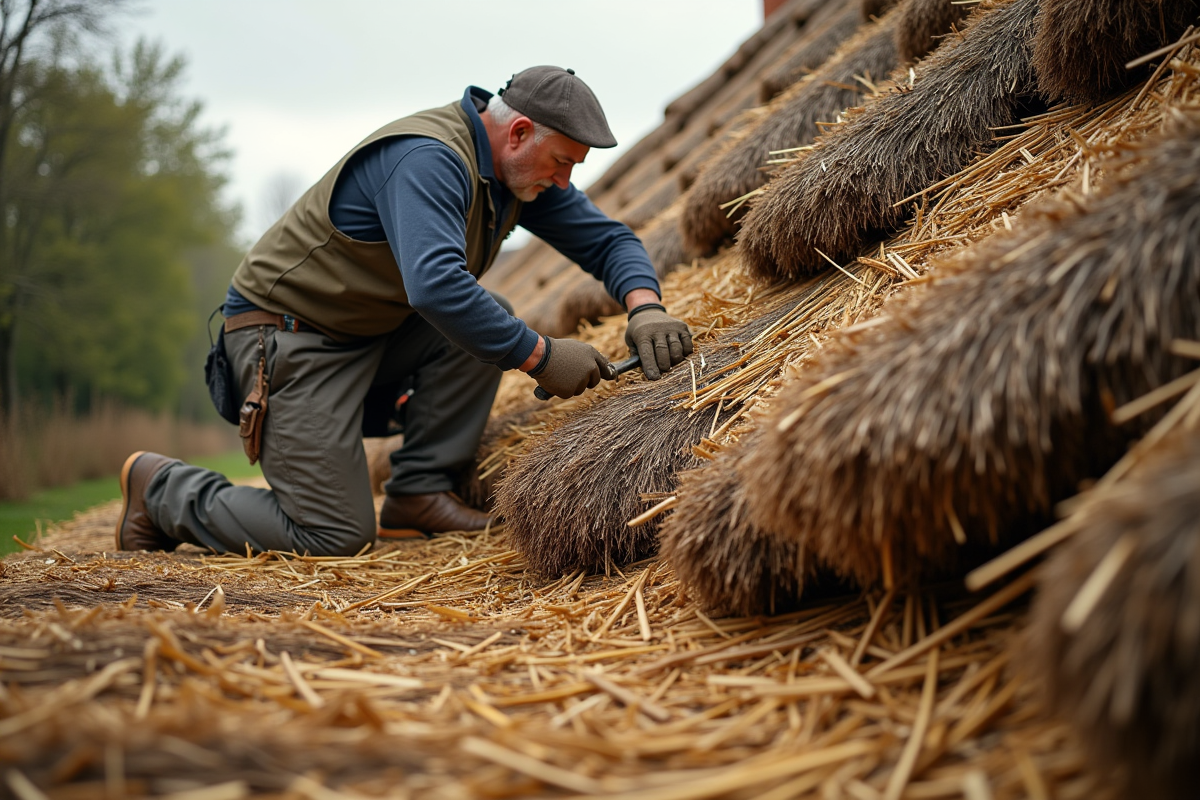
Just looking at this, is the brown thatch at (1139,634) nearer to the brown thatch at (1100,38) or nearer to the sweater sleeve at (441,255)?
the brown thatch at (1100,38)

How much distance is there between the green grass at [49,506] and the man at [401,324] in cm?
75

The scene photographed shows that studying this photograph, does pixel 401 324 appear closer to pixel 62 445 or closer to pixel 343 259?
pixel 343 259

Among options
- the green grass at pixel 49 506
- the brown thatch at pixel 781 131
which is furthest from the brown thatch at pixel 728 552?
the green grass at pixel 49 506

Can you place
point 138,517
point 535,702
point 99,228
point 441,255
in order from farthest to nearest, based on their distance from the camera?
1. point 99,228
2. point 138,517
3. point 441,255
4. point 535,702

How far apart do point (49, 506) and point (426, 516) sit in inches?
105

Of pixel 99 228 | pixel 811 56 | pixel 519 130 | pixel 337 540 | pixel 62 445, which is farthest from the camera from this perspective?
pixel 99 228

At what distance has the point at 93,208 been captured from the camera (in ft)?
25.8

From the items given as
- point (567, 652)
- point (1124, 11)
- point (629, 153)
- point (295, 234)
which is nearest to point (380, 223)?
point (295, 234)

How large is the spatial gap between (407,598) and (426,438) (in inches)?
32.4

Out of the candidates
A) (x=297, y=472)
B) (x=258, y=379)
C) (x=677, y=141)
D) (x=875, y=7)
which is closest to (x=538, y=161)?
(x=258, y=379)

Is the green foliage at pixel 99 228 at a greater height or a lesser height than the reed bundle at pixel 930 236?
greater

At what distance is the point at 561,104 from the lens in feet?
6.47

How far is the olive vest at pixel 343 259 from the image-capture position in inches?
80.4

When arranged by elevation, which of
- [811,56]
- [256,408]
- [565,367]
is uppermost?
[811,56]
